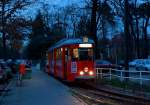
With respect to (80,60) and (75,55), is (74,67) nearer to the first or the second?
(80,60)

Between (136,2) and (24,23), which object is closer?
(24,23)

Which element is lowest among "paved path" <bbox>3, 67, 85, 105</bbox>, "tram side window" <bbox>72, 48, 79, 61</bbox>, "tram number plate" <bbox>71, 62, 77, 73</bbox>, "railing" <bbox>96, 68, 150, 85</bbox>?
"paved path" <bbox>3, 67, 85, 105</bbox>

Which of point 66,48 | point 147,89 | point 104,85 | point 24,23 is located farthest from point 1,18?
point 147,89

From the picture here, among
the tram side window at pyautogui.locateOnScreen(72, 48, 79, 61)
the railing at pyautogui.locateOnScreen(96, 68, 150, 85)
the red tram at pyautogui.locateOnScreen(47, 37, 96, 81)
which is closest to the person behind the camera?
the railing at pyautogui.locateOnScreen(96, 68, 150, 85)

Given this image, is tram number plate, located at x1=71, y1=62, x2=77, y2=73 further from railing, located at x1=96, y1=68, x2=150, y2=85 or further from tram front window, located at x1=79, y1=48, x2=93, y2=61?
railing, located at x1=96, y1=68, x2=150, y2=85

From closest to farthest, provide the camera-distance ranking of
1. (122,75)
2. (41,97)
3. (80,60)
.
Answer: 1. (41,97)
2. (122,75)
3. (80,60)

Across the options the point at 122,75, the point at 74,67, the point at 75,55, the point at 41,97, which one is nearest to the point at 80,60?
the point at 75,55

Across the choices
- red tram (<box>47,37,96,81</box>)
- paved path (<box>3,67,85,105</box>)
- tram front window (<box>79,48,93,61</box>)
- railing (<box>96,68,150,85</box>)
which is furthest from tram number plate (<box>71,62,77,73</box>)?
paved path (<box>3,67,85,105</box>)

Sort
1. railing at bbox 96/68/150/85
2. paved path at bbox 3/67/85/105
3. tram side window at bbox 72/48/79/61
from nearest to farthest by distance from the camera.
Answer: paved path at bbox 3/67/85/105, railing at bbox 96/68/150/85, tram side window at bbox 72/48/79/61

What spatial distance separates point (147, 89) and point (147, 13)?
53558 mm

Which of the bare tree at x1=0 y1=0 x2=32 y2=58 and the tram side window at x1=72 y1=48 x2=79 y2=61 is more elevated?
the bare tree at x1=0 y1=0 x2=32 y2=58

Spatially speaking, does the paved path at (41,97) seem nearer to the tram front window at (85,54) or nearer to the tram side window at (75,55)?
the tram side window at (75,55)

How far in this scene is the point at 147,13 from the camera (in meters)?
75.8

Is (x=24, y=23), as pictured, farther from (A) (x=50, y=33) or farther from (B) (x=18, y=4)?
(A) (x=50, y=33)
